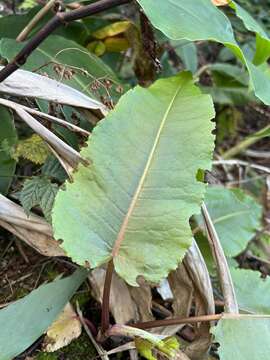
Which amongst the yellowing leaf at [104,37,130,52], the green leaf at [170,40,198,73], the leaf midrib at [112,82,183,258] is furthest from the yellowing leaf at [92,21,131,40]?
the leaf midrib at [112,82,183,258]

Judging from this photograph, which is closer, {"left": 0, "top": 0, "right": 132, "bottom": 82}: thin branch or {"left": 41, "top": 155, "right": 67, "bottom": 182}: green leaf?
{"left": 0, "top": 0, "right": 132, "bottom": 82}: thin branch

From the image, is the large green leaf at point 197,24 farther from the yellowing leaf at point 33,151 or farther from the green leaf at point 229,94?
the green leaf at point 229,94

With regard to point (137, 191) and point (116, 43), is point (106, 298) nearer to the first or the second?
point (137, 191)

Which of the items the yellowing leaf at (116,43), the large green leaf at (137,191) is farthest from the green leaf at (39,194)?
the yellowing leaf at (116,43)

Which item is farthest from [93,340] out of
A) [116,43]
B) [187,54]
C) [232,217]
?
[187,54]

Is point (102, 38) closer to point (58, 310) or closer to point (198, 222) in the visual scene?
point (198, 222)

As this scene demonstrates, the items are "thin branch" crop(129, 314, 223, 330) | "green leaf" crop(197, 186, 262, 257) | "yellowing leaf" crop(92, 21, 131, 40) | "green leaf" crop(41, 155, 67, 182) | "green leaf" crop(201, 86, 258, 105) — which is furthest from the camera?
"green leaf" crop(201, 86, 258, 105)

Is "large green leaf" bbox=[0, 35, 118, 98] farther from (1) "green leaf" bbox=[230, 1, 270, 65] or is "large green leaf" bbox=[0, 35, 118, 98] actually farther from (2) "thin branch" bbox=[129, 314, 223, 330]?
(2) "thin branch" bbox=[129, 314, 223, 330]
